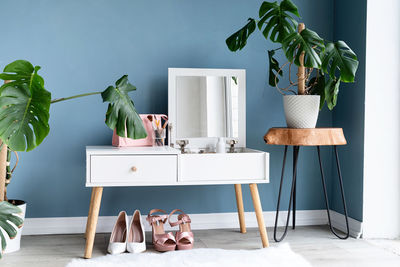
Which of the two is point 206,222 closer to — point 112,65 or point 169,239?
point 169,239

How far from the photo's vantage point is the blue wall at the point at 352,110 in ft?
8.71

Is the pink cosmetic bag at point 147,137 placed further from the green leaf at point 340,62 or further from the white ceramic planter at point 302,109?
the green leaf at point 340,62

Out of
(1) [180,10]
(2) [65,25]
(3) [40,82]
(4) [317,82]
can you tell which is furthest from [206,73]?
(3) [40,82]

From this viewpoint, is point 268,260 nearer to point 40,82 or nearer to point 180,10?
point 40,82

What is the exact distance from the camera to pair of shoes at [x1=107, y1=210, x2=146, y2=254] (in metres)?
2.28

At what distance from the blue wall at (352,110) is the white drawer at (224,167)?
709mm

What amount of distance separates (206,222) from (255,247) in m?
0.49

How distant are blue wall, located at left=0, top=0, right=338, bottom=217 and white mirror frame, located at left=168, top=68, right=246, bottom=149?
0.11 m

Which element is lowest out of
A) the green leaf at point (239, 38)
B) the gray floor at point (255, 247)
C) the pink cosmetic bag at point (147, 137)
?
the gray floor at point (255, 247)

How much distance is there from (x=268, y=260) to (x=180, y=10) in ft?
5.33

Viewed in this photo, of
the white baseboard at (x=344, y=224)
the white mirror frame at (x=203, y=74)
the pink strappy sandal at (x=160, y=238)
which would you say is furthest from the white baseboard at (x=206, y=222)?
the white mirror frame at (x=203, y=74)

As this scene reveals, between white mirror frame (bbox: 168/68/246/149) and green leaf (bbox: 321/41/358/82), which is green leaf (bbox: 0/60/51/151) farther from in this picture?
green leaf (bbox: 321/41/358/82)

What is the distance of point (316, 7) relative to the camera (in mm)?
2971

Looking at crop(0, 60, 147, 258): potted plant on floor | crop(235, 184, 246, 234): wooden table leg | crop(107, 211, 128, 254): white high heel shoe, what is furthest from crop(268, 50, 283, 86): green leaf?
crop(0, 60, 147, 258): potted plant on floor
